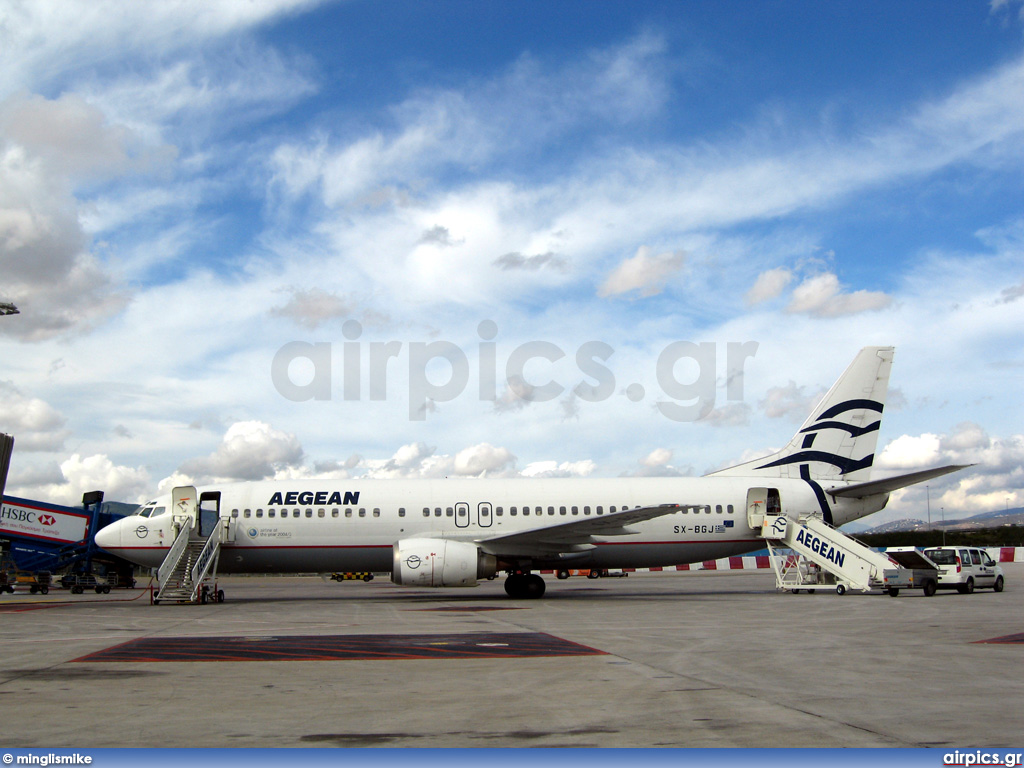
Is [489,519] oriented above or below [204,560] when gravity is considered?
above

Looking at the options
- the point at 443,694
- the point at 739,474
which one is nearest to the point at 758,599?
the point at 739,474

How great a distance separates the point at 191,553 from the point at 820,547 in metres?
19.3

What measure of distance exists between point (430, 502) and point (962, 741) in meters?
20.1

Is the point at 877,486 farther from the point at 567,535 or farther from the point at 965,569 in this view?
the point at 567,535

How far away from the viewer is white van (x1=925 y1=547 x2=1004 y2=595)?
2581 centimetres

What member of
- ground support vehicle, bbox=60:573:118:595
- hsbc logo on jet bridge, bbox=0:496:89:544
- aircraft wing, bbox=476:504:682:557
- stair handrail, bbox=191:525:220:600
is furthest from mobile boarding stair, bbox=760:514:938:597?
hsbc logo on jet bridge, bbox=0:496:89:544

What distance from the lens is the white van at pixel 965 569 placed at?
25812 mm

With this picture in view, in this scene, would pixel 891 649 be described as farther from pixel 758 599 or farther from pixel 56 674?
pixel 758 599

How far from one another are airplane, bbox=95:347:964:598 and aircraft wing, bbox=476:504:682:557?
0.05 meters

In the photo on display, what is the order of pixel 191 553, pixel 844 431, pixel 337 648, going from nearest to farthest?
pixel 337 648 < pixel 191 553 < pixel 844 431

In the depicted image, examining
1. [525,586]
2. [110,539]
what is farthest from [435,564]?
[110,539]

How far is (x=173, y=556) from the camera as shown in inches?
949

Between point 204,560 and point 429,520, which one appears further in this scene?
point 429,520

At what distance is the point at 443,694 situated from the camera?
8211 millimetres
